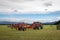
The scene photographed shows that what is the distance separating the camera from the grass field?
6.21ft

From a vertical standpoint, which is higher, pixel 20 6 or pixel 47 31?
pixel 20 6

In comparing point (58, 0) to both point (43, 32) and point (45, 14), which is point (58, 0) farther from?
point (43, 32)

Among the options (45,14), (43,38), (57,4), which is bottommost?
(43,38)

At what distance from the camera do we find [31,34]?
6.25ft

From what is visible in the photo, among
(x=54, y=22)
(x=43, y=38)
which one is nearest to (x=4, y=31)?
(x=43, y=38)

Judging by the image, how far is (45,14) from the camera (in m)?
1.94

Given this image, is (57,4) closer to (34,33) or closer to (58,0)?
(58,0)

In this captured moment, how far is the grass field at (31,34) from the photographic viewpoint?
189 centimetres

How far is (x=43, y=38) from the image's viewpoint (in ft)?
6.19

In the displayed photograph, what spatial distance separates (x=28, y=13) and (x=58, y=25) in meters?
0.41

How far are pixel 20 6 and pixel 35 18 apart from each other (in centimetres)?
25

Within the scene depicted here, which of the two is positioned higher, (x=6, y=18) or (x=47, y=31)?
(x=6, y=18)

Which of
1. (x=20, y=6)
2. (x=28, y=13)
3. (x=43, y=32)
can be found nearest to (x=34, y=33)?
(x=43, y=32)

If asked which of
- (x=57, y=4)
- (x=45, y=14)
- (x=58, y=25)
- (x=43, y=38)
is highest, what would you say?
(x=57, y=4)
